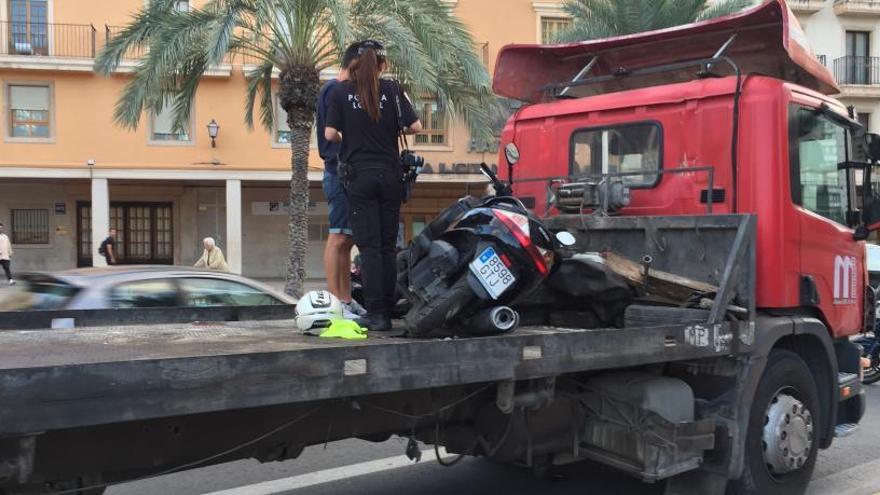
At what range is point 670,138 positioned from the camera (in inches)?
196

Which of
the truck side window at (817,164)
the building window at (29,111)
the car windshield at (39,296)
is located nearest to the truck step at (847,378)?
the truck side window at (817,164)

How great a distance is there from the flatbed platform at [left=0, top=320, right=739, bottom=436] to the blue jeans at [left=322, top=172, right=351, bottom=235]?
1150 millimetres

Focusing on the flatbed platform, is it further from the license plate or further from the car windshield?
the car windshield

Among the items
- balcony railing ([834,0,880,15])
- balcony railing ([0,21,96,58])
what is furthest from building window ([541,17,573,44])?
balcony railing ([0,21,96,58])

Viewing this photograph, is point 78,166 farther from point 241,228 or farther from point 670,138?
point 670,138

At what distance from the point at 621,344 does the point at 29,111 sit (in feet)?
81.4

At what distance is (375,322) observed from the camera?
3.96 m

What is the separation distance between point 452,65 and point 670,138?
9.72 meters

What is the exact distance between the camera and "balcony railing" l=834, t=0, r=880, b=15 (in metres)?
30.1

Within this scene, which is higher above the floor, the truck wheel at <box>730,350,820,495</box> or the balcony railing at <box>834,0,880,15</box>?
the balcony railing at <box>834,0,880,15</box>

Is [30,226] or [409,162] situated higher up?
[30,226]

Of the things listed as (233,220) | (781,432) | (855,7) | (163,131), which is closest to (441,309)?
(781,432)

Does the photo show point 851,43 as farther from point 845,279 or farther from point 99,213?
point 845,279

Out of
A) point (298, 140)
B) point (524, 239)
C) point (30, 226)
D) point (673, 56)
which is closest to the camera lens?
point (524, 239)
